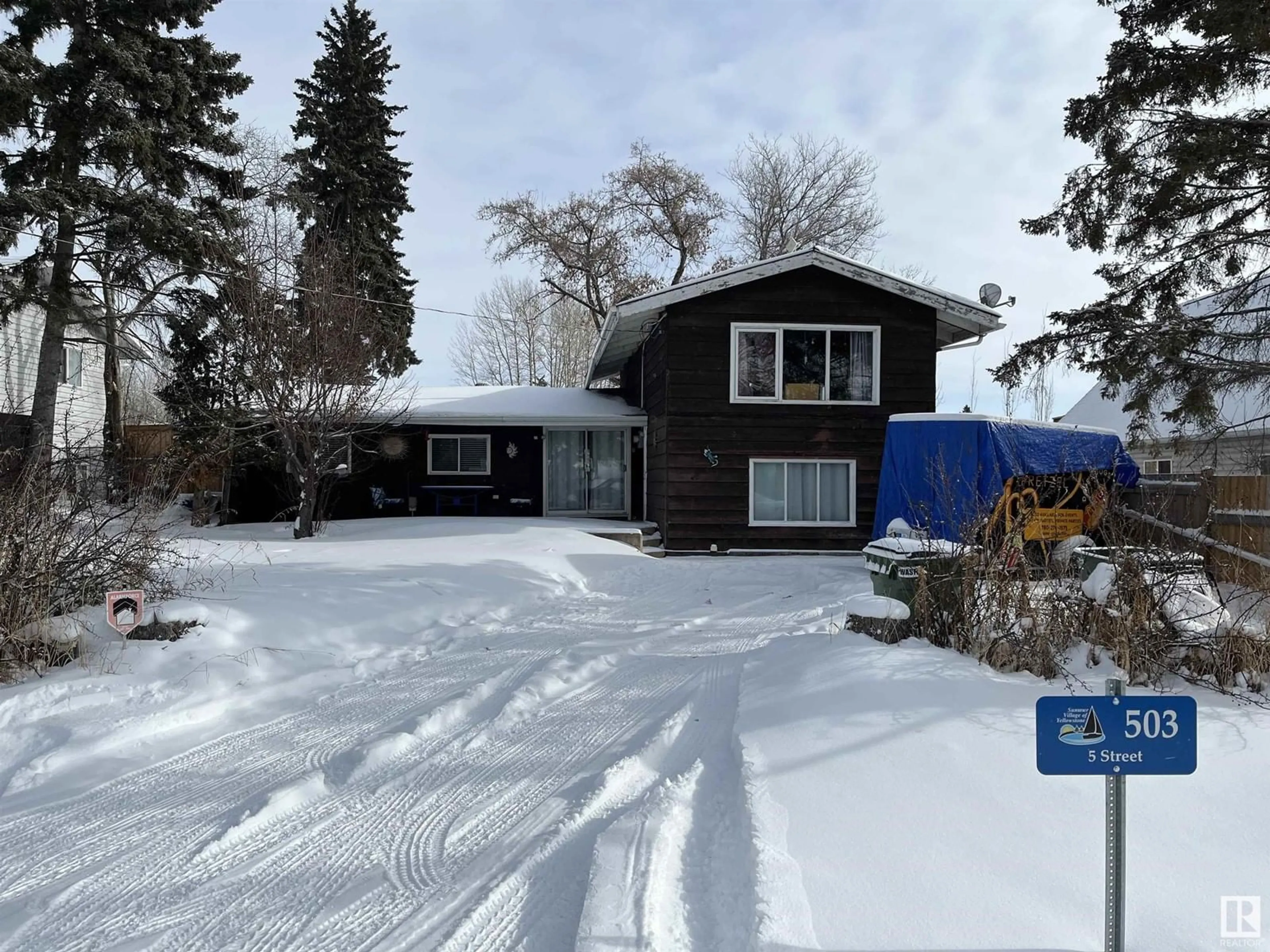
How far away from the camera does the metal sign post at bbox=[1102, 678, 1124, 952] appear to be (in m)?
2.37

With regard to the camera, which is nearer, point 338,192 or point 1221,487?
point 1221,487

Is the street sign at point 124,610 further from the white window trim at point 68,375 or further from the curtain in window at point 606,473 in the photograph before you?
the white window trim at point 68,375

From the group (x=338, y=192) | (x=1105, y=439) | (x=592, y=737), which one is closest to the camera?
(x=592, y=737)

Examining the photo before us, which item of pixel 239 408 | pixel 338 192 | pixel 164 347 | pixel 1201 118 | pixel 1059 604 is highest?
pixel 338 192

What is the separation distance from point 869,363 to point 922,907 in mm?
12775

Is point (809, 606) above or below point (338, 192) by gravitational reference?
below

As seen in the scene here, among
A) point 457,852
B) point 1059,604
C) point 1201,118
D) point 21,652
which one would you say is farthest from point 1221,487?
point 21,652

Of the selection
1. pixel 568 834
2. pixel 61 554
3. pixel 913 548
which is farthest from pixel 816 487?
pixel 568 834

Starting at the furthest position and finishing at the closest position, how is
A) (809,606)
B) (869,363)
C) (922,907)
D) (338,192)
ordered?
(338,192) < (869,363) < (809,606) < (922,907)

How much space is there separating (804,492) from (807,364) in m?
2.31

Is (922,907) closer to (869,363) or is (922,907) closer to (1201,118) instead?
(1201,118)

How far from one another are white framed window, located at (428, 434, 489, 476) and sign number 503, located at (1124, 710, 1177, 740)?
55.0 feet

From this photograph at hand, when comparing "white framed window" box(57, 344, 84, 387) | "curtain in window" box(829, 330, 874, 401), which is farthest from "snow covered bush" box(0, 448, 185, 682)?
"white framed window" box(57, 344, 84, 387)

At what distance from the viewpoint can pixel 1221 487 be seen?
32.3 ft
